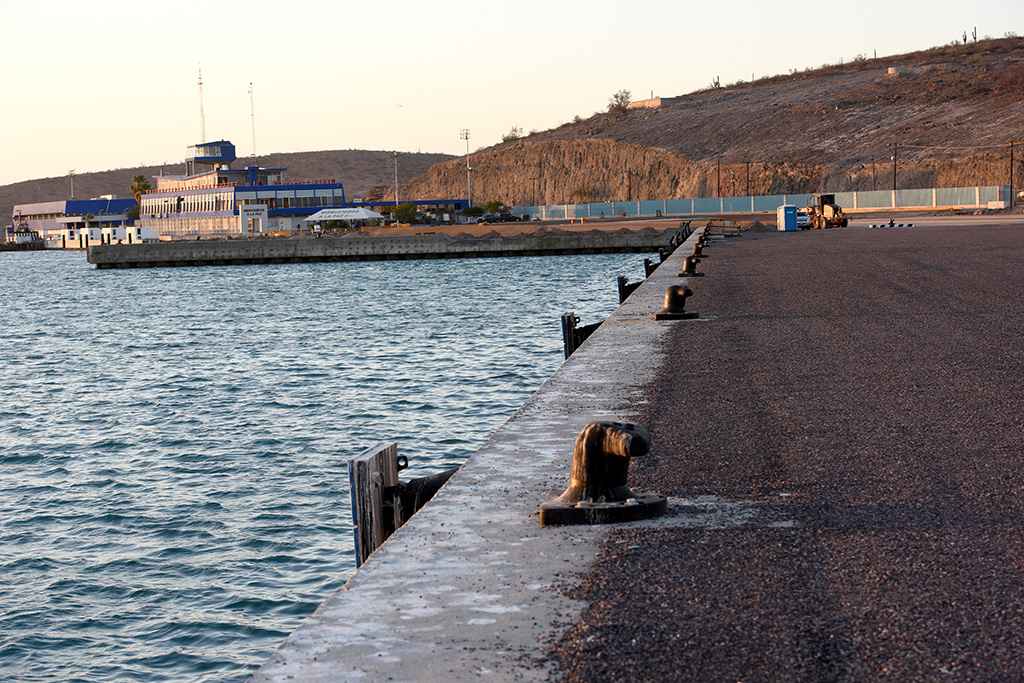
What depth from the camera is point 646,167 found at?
543ft

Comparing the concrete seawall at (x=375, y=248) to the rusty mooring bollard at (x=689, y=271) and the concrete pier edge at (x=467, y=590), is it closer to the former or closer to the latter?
the rusty mooring bollard at (x=689, y=271)

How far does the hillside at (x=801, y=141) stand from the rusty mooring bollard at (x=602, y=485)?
125 m

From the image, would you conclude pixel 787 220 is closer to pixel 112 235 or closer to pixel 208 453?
pixel 208 453

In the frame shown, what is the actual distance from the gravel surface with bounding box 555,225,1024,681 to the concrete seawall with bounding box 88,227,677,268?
8768 centimetres

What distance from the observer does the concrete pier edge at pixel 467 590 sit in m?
4.32

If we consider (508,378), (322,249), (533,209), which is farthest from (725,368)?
(533,209)

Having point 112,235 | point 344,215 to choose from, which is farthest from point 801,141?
point 112,235

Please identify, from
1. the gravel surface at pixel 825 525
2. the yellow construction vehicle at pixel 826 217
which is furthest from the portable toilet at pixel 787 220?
the gravel surface at pixel 825 525

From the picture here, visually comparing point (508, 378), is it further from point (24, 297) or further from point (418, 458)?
point (24, 297)

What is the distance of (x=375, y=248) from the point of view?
110875 millimetres

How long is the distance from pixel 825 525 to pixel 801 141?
498 feet

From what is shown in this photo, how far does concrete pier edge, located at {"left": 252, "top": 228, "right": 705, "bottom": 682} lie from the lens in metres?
4.32

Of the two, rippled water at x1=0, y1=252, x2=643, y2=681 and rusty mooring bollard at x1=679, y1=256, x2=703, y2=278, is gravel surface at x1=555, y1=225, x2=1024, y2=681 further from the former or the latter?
rusty mooring bollard at x1=679, y1=256, x2=703, y2=278

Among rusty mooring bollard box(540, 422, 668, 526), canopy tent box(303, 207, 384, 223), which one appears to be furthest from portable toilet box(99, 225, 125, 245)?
rusty mooring bollard box(540, 422, 668, 526)
